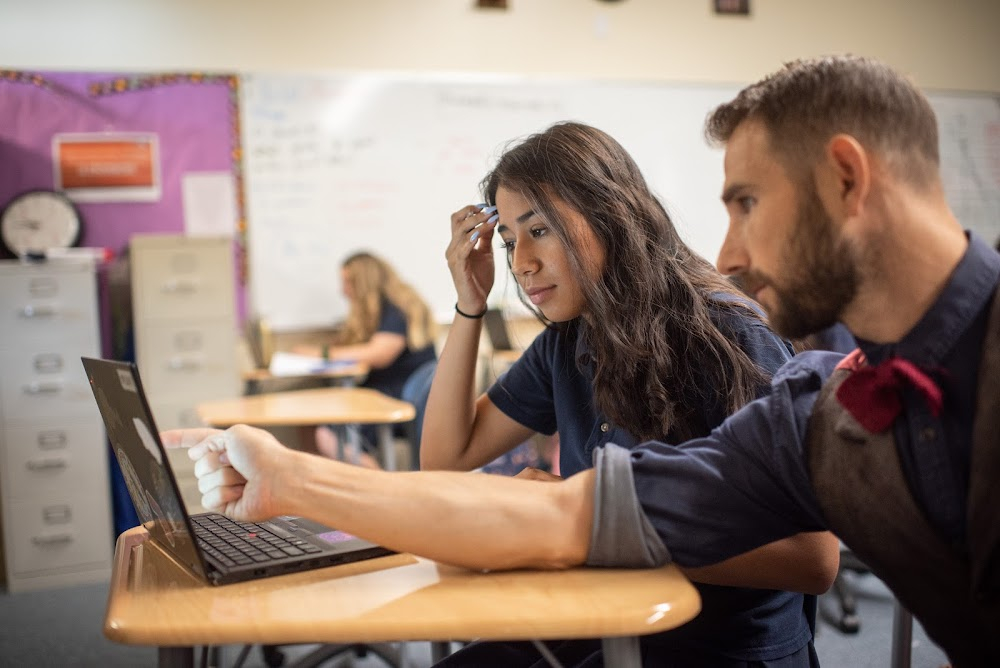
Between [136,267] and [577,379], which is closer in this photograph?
[577,379]

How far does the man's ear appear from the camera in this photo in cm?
82

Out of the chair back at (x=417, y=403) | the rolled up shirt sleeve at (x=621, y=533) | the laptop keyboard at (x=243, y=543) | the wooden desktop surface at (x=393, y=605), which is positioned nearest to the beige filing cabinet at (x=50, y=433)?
the chair back at (x=417, y=403)

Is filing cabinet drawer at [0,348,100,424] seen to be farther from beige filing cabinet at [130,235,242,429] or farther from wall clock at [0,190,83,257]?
wall clock at [0,190,83,257]

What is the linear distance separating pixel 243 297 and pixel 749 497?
4043 mm

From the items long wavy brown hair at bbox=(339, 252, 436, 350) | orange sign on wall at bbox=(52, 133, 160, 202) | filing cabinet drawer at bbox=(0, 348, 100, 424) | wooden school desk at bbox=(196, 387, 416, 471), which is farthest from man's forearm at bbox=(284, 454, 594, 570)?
orange sign on wall at bbox=(52, 133, 160, 202)

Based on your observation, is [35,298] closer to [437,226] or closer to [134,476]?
[437,226]

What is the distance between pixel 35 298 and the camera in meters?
3.66

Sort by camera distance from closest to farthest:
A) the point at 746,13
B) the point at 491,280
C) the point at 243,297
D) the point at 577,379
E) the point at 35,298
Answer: the point at 577,379, the point at 491,280, the point at 35,298, the point at 243,297, the point at 746,13

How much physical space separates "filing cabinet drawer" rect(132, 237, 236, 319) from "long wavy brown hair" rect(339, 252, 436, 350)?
0.72m

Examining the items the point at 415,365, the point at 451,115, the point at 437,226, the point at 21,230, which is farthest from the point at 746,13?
the point at 21,230

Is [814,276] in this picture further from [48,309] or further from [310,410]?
[48,309]

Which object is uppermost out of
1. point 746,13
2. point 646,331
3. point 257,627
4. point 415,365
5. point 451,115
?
point 746,13

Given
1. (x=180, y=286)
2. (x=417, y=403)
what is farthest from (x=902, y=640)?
(x=180, y=286)

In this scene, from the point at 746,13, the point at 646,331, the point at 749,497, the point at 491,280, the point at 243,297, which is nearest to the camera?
the point at 749,497
